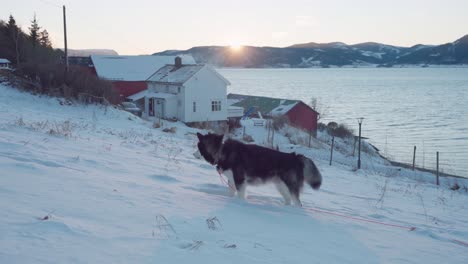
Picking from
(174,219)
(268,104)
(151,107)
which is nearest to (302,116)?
(268,104)

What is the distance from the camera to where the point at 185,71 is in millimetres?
46469

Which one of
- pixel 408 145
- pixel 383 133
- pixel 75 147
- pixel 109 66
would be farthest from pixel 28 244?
pixel 109 66

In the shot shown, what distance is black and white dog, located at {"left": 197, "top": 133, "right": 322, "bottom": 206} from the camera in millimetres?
7676

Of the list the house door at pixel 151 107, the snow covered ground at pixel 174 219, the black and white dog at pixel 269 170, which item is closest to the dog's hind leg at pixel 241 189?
the black and white dog at pixel 269 170

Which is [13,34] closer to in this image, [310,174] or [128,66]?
[128,66]

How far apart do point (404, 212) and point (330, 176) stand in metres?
4.93

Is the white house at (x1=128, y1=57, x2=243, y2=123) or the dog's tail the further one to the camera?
the white house at (x1=128, y1=57, x2=243, y2=123)

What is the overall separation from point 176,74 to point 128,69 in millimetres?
15145

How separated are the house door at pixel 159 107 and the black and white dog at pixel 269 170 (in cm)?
3756

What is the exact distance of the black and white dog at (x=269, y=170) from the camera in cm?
768

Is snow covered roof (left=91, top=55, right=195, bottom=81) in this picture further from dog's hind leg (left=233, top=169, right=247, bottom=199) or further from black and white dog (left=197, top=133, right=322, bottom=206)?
dog's hind leg (left=233, top=169, right=247, bottom=199)

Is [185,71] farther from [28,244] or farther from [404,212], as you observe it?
[28,244]

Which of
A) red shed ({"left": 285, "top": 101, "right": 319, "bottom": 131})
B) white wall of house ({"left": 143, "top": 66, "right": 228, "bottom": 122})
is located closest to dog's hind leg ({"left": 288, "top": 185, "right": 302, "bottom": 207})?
white wall of house ({"left": 143, "top": 66, "right": 228, "bottom": 122})

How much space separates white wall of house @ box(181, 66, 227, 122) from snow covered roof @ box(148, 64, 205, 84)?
0.65 m
